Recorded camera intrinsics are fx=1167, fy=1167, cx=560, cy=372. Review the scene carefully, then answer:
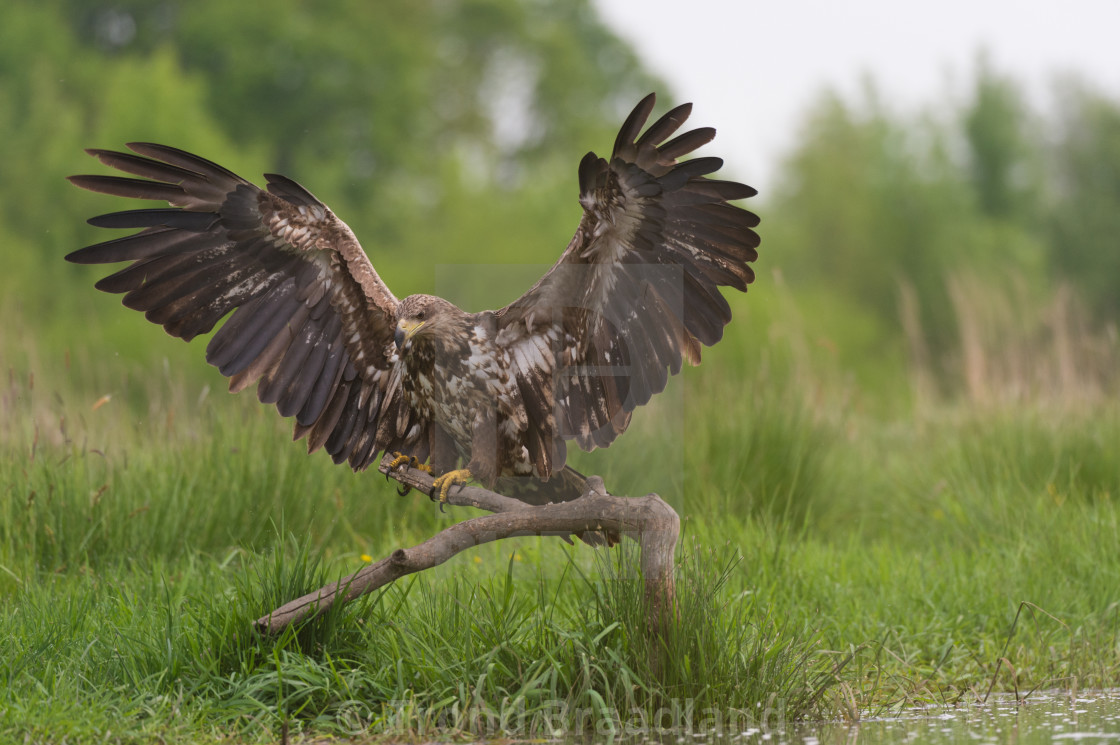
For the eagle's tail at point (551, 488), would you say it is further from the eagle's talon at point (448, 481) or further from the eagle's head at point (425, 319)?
the eagle's head at point (425, 319)

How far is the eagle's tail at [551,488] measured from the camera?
4266mm

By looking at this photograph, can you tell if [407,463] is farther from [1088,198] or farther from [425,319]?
[1088,198]

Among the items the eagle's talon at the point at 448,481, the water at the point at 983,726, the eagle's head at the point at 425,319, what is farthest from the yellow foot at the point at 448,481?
the water at the point at 983,726

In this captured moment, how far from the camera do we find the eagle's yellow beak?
4039mm

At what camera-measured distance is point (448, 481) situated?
414 cm

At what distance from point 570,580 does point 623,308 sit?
1.14 meters

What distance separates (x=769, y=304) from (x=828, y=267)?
438 inches

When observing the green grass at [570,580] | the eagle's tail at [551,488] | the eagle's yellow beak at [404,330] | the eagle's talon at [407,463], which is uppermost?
the eagle's yellow beak at [404,330]

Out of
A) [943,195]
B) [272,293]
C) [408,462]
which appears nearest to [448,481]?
[408,462]

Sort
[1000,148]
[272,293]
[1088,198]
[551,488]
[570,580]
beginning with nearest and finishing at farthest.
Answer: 1. [551,488]
2. [272,293]
3. [570,580]
4. [1088,198]
5. [1000,148]

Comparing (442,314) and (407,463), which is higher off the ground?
(442,314)

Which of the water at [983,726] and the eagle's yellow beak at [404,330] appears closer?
the water at [983,726]

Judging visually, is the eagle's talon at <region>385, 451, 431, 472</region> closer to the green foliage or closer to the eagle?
the eagle

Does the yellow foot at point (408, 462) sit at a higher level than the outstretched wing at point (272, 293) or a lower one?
lower
